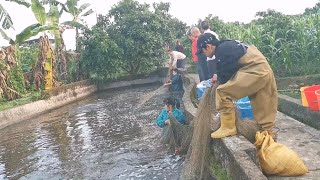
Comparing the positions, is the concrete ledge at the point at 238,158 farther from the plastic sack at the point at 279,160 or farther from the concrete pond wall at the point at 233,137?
the plastic sack at the point at 279,160

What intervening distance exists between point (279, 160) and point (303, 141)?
160cm

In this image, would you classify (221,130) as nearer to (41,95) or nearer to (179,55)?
(179,55)

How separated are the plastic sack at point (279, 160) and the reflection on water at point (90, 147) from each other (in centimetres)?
260

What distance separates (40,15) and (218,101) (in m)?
15.1

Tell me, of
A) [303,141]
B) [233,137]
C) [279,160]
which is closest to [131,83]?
[303,141]

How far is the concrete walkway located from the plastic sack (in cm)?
9

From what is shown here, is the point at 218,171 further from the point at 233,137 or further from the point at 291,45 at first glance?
the point at 291,45

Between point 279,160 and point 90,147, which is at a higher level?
point 279,160

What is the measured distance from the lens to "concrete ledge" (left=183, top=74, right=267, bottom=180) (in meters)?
3.73

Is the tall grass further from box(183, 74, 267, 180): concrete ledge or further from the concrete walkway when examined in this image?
box(183, 74, 267, 180): concrete ledge

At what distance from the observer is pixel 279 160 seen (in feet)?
13.0

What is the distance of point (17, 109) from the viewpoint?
15000 mm

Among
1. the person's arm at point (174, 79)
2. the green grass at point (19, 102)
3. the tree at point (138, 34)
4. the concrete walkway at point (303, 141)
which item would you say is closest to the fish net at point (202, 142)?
the concrete walkway at point (303, 141)

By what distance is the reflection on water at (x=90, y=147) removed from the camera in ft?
23.9
